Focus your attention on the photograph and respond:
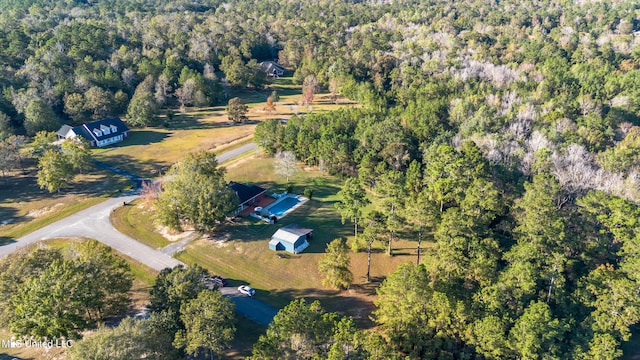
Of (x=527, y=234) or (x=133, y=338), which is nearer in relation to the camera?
(x=133, y=338)

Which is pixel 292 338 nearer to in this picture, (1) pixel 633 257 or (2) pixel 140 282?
(2) pixel 140 282

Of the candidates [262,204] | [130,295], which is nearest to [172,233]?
[130,295]

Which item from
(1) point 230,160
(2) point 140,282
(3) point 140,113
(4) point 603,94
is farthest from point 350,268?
(4) point 603,94

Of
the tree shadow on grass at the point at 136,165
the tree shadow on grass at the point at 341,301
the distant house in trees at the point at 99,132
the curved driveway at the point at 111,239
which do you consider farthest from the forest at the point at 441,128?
the tree shadow on grass at the point at 136,165

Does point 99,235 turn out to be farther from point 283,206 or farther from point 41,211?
point 283,206

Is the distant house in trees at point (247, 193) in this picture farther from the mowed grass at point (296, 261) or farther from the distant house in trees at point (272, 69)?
the distant house in trees at point (272, 69)

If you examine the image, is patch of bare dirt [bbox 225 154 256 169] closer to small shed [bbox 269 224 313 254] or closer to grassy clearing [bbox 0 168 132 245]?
grassy clearing [bbox 0 168 132 245]
